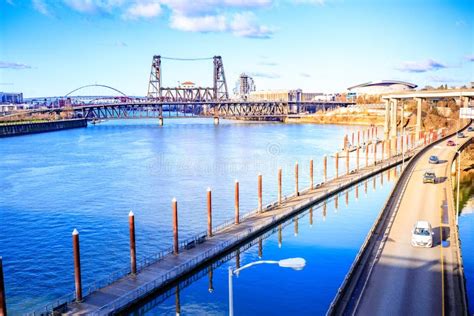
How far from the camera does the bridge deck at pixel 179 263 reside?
21080 millimetres

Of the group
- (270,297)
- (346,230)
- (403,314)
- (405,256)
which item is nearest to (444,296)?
(403,314)

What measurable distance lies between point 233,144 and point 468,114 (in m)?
48.9

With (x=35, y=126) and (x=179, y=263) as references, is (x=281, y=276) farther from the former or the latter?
(x=35, y=126)

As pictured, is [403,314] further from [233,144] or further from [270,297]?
[233,144]

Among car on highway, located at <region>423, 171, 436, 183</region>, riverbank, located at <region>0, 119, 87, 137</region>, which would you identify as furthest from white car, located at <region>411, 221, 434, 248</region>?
riverbank, located at <region>0, 119, 87, 137</region>

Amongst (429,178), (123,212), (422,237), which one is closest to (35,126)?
(123,212)

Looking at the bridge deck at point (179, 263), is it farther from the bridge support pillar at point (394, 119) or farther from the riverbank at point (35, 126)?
the riverbank at point (35, 126)

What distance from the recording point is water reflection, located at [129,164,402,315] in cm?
2359

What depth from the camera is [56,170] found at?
6600cm

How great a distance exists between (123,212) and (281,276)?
1872cm

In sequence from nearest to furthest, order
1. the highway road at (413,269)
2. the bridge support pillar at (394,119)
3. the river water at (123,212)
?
the highway road at (413,269) < the river water at (123,212) < the bridge support pillar at (394,119)

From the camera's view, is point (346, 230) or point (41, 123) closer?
point (346, 230)

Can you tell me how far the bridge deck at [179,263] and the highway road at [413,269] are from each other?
29.1 ft

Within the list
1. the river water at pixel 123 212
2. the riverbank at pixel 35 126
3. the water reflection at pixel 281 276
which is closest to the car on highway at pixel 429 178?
the river water at pixel 123 212
